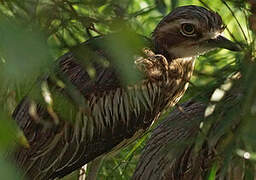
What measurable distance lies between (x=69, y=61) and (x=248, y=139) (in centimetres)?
107

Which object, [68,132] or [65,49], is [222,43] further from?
[65,49]

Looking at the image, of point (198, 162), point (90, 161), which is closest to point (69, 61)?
point (90, 161)

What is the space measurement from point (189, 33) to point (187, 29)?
2 centimetres

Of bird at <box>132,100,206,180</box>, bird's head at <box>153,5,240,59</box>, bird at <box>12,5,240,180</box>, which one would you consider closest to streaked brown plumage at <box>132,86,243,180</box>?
bird at <box>132,100,206,180</box>

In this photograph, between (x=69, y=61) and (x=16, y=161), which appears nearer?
(x=16, y=161)

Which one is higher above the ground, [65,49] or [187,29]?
[65,49]

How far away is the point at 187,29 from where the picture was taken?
7.21 ft

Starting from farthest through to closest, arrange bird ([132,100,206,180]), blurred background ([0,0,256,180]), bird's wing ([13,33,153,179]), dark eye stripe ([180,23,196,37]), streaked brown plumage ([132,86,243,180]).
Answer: dark eye stripe ([180,23,196,37]), bird's wing ([13,33,153,179]), bird ([132,100,206,180]), streaked brown plumage ([132,86,243,180]), blurred background ([0,0,256,180])

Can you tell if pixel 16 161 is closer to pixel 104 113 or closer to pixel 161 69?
pixel 104 113

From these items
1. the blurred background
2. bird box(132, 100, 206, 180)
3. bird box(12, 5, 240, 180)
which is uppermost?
the blurred background

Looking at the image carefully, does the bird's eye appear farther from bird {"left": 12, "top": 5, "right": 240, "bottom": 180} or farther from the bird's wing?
the bird's wing

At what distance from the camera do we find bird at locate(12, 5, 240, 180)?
78.7 inches

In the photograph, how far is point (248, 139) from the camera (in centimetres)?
113

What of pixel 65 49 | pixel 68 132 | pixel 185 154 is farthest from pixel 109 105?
pixel 65 49
